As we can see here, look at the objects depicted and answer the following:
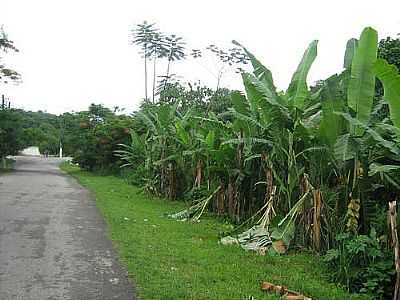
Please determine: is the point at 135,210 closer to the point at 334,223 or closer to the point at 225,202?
the point at 225,202

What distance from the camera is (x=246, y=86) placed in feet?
34.2

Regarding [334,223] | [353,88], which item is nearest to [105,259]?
[334,223]

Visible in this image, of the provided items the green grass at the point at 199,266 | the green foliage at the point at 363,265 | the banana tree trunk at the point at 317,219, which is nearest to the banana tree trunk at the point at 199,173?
the green grass at the point at 199,266

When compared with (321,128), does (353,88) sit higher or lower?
higher

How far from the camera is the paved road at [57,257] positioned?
6090 millimetres

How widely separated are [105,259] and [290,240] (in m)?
3.11

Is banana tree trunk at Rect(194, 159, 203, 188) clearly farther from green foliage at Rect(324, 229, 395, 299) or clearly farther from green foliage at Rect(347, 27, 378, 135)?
green foliage at Rect(324, 229, 395, 299)

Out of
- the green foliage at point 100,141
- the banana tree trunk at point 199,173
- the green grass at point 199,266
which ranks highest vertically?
the green foliage at point 100,141

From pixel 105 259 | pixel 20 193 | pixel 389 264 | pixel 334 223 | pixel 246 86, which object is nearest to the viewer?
pixel 389 264

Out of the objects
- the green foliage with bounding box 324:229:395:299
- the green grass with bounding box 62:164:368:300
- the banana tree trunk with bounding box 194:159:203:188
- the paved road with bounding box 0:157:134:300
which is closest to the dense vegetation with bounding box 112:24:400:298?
the green foliage with bounding box 324:229:395:299

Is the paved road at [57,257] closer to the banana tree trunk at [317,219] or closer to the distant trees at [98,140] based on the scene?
the banana tree trunk at [317,219]

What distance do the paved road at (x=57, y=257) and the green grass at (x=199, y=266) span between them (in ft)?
1.02

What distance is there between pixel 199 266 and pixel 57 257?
2.15m

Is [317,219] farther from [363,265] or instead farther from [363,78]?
[363,78]
